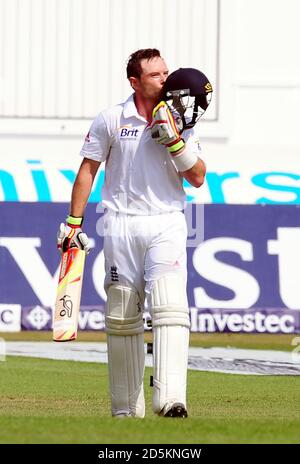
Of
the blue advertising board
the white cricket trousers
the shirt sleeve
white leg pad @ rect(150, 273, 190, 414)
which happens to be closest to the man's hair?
the shirt sleeve

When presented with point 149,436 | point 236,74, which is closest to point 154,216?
point 149,436

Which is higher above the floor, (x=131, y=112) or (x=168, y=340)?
(x=131, y=112)

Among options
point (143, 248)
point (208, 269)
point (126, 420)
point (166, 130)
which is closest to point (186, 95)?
point (166, 130)

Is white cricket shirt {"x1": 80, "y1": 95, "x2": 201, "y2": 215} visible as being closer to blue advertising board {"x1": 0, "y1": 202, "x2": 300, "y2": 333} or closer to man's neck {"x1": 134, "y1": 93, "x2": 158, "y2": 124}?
man's neck {"x1": 134, "y1": 93, "x2": 158, "y2": 124}

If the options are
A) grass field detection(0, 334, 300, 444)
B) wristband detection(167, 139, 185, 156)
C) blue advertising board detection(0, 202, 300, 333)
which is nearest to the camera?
grass field detection(0, 334, 300, 444)

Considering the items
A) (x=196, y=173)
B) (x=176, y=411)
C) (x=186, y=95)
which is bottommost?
(x=176, y=411)

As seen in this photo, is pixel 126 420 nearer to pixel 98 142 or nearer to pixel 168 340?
pixel 168 340

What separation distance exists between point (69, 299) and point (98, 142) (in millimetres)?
943

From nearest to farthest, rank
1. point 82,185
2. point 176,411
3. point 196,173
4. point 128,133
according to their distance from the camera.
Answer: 1. point 176,411
2. point 196,173
3. point 128,133
4. point 82,185

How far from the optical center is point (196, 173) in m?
8.02

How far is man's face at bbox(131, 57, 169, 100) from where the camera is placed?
817 cm

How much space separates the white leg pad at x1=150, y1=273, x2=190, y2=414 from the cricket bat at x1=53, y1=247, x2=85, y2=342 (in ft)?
1.62

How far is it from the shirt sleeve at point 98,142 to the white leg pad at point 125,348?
784 mm

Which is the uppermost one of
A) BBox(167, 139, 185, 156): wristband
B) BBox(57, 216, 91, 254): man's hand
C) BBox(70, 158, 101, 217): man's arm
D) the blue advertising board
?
BBox(167, 139, 185, 156): wristband
